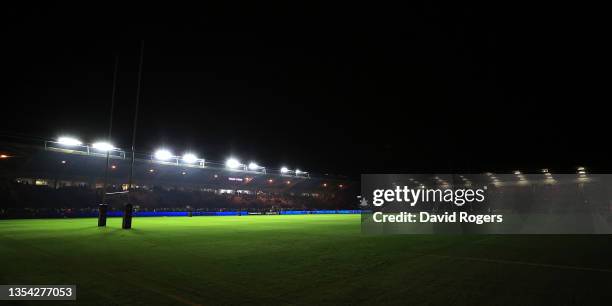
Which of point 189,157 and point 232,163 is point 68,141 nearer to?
point 189,157

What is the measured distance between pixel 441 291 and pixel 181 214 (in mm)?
44026

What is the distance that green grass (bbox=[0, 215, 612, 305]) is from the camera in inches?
257

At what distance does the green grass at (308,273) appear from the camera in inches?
257

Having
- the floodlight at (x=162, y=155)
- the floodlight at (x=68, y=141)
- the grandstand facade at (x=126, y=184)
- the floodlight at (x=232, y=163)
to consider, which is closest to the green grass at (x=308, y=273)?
the grandstand facade at (x=126, y=184)

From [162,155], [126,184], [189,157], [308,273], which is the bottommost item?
[308,273]

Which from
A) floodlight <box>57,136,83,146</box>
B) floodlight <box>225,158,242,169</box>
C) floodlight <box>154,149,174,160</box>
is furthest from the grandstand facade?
floodlight <box>57,136,83,146</box>

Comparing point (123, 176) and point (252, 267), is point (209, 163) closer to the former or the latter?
point (123, 176)

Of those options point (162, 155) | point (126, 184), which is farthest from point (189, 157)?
point (126, 184)

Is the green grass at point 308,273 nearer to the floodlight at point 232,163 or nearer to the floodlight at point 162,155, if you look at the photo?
the floodlight at point 162,155

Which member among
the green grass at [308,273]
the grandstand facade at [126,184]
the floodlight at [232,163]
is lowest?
the green grass at [308,273]

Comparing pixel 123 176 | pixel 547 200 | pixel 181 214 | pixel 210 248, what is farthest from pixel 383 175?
pixel 210 248

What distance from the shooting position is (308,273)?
28.4ft

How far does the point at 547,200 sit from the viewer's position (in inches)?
2687

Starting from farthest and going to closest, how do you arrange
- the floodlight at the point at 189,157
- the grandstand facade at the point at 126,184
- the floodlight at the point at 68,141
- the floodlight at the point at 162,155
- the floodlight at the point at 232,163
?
the floodlight at the point at 232,163 < the floodlight at the point at 189,157 < the floodlight at the point at 162,155 < the grandstand facade at the point at 126,184 < the floodlight at the point at 68,141
